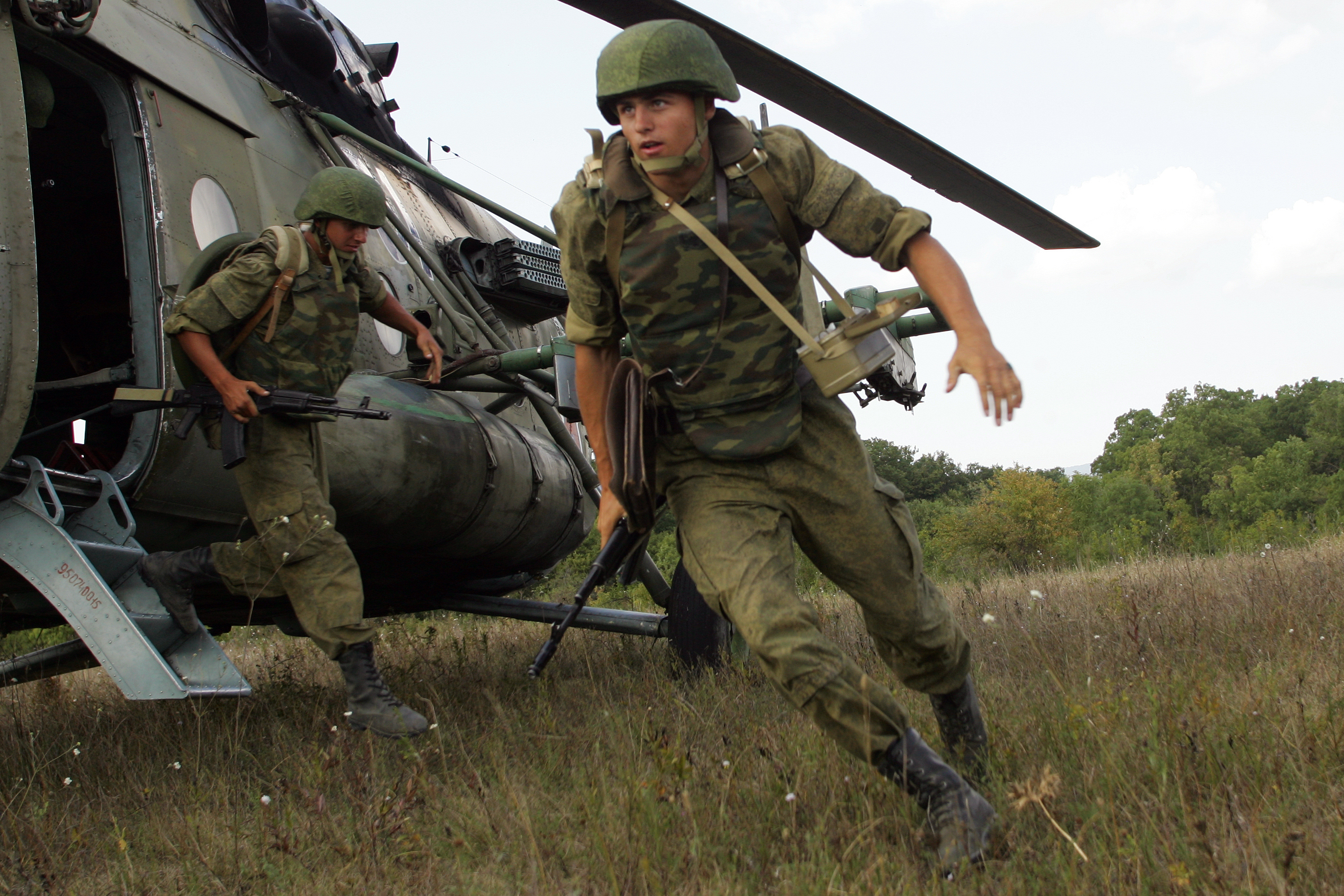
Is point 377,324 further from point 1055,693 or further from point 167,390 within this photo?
point 1055,693

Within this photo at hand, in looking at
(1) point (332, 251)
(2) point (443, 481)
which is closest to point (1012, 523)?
(2) point (443, 481)

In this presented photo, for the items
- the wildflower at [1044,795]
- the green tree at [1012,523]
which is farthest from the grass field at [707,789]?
the green tree at [1012,523]

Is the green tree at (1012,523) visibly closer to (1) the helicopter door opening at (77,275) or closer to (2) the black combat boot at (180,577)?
(1) the helicopter door opening at (77,275)

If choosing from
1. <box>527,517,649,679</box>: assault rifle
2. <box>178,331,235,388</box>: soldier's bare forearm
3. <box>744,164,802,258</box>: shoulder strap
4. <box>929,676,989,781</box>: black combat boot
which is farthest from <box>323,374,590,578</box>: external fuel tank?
<box>929,676,989,781</box>: black combat boot

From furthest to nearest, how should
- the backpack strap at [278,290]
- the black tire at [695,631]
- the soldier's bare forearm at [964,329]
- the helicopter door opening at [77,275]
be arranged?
the black tire at [695,631] → the helicopter door opening at [77,275] → the backpack strap at [278,290] → the soldier's bare forearm at [964,329]

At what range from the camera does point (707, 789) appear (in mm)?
2762

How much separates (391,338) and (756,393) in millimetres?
2904

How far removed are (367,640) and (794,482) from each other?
182 centimetres

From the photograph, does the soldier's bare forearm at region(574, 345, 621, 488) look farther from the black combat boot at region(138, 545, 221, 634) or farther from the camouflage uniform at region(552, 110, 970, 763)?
the black combat boot at region(138, 545, 221, 634)

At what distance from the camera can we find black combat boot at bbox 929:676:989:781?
2756 mm

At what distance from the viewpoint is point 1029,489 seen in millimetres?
29609

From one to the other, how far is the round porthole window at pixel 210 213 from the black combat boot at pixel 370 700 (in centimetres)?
156

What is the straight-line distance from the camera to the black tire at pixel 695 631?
4793mm

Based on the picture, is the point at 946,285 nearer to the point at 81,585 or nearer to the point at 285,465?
the point at 285,465
